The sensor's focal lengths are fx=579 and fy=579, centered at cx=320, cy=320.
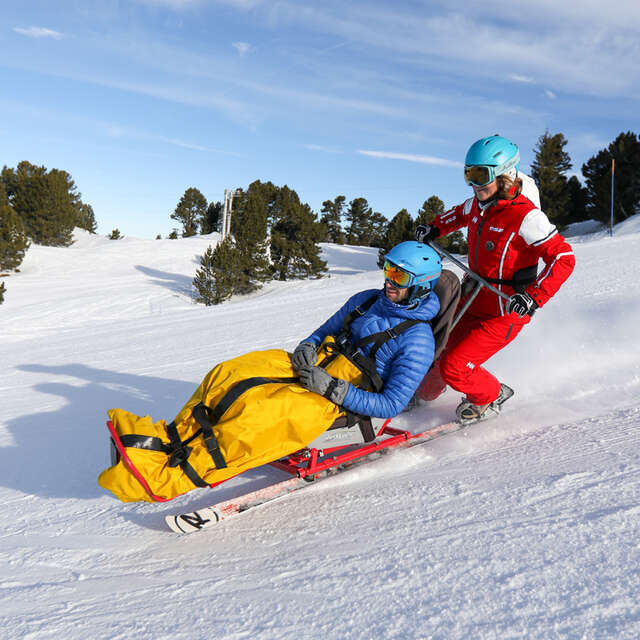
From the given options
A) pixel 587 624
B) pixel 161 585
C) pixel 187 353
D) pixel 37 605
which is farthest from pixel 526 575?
pixel 187 353

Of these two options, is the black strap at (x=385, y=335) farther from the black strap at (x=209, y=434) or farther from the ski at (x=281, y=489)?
the black strap at (x=209, y=434)

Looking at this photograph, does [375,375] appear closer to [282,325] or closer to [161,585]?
[161,585]

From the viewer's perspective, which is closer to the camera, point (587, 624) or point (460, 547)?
point (587, 624)

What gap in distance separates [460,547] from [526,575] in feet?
1.09

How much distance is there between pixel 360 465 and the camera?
3.62 m

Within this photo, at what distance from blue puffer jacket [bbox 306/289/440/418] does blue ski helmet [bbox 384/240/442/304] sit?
0.12 m

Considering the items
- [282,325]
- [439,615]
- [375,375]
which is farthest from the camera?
[282,325]

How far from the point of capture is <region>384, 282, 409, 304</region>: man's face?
355cm

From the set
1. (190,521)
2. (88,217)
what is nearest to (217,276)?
(190,521)

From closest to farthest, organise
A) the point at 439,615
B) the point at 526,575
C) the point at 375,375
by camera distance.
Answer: the point at 439,615, the point at 526,575, the point at 375,375

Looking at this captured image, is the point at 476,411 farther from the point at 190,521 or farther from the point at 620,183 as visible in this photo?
the point at 620,183

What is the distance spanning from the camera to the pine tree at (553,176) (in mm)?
34312

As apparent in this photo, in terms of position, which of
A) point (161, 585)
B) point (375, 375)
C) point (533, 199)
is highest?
point (533, 199)

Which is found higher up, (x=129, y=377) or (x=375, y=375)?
(x=375, y=375)
